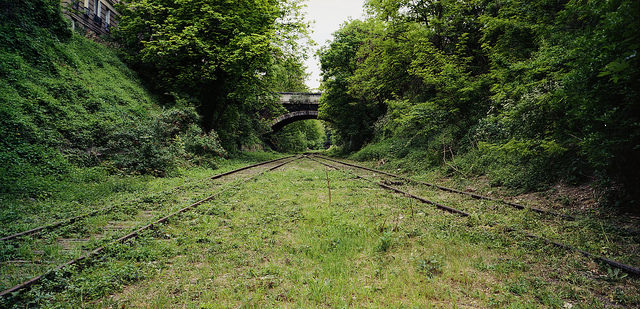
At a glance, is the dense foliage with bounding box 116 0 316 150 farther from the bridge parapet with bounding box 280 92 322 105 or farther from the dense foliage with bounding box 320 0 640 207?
the bridge parapet with bounding box 280 92 322 105

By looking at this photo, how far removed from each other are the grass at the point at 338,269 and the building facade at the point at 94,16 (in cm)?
1891

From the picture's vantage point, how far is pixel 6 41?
9.91m

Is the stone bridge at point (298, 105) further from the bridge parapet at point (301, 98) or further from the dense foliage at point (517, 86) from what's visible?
the dense foliage at point (517, 86)

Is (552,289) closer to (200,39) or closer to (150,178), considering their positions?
(150,178)

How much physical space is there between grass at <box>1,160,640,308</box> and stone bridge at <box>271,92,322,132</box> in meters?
30.6

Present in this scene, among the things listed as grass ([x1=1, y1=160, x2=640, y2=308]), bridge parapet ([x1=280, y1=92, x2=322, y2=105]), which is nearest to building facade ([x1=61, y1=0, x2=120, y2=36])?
bridge parapet ([x1=280, y1=92, x2=322, y2=105])

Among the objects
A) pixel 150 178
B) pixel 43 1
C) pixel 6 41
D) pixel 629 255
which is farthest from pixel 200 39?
pixel 629 255

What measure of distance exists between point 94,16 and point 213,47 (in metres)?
9.19

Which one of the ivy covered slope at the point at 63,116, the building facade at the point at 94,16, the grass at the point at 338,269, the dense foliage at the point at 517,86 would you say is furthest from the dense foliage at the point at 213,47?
the grass at the point at 338,269

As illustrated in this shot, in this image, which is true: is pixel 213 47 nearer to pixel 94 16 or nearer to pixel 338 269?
pixel 94 16

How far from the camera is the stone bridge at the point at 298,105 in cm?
3506

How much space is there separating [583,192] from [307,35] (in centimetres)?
1697

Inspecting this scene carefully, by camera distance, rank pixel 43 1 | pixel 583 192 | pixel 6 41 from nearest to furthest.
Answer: pixel 583 192 → pixel 6 41 → pixel 43 1

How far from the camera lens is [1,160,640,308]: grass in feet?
9.52
